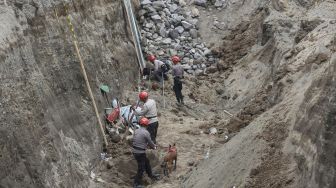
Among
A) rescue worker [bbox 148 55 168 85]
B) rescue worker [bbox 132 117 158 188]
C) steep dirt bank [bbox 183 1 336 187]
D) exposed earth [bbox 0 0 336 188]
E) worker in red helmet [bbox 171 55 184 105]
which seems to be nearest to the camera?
steep dirt bank [bbox 183 1 336 187]

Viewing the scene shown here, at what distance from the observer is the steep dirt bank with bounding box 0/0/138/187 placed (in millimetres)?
11931

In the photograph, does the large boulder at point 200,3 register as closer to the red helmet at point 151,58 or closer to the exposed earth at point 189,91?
the exposed earth at point 189,91

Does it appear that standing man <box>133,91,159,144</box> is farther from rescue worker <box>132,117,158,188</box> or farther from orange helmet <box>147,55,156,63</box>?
orange helmet <box>147,55,156,63</box>

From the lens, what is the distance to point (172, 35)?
2305cm

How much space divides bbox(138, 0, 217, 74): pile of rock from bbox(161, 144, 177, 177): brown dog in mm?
7662

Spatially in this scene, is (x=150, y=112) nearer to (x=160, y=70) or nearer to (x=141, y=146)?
(x=141, y=146)

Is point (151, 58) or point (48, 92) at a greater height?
point (48, 92)

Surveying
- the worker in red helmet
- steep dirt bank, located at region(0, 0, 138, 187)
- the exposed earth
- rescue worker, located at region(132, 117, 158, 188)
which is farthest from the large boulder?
rescue worker, located at region(132, 117, 158, 188)

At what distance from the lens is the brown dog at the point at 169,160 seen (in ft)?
47.9

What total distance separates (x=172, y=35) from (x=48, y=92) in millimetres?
Answer: 9644

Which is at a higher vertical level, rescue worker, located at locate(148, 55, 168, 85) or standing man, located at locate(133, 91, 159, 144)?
standing man, located at locate(133, 91, 159, 144)

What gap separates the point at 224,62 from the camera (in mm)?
22516

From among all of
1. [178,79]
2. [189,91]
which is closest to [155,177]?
[178,79]

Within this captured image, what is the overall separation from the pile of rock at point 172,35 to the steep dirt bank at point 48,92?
13.9 ft
